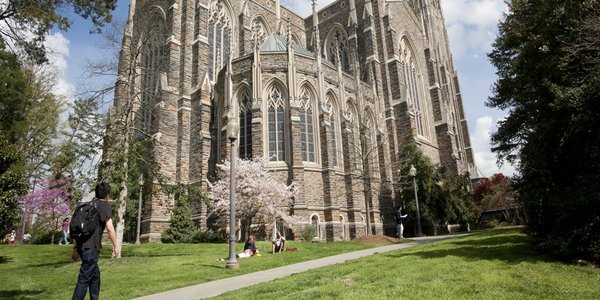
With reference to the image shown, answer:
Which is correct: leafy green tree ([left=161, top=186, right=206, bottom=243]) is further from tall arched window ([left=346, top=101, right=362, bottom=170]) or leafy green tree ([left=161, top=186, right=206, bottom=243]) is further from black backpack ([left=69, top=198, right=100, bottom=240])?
black backpack ([left=69, top=198, right=100, bottom=240])

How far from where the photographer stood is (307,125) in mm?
22844

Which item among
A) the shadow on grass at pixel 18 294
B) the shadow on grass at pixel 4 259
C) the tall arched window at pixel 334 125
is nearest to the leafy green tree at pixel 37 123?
the shadow on grass at pixel 4 259

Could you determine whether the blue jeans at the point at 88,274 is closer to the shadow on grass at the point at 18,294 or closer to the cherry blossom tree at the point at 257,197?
the shadow on grass at the point at 18,294

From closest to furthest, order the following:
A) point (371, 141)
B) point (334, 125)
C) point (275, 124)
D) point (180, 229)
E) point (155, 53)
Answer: point (180, 229) → point (275, 124) → point (334, 125) → point (371, 141) → point (155, 53)

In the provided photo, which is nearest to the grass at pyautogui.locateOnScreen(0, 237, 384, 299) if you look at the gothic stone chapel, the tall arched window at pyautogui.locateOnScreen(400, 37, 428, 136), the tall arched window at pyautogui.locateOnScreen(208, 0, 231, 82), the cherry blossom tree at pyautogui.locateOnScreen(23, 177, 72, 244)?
the gothic stone chapel

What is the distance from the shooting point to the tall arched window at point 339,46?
35.4 meters

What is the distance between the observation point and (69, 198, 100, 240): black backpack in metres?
4.88

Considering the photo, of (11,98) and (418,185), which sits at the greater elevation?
(11,98)

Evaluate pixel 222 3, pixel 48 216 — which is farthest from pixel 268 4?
pixel 48 216

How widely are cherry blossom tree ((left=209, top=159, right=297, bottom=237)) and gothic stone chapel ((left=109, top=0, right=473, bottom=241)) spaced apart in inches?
30.0

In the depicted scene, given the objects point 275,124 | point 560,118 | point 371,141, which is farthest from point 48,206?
point 560,118

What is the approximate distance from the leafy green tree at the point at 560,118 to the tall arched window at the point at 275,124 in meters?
13.3

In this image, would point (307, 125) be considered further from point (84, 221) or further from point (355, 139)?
point (84, 221)

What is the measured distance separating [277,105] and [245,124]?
2275 millimetres
